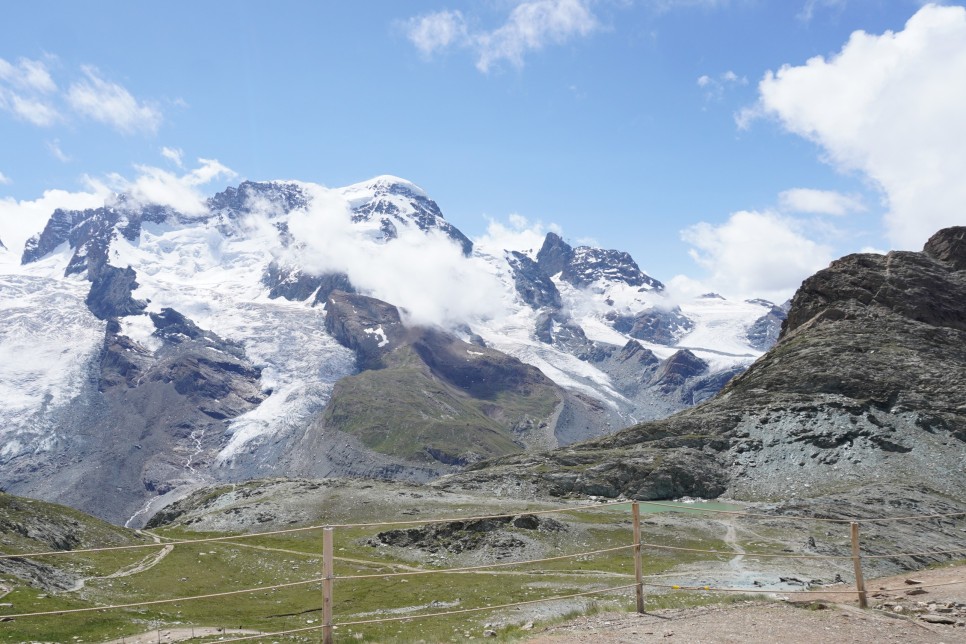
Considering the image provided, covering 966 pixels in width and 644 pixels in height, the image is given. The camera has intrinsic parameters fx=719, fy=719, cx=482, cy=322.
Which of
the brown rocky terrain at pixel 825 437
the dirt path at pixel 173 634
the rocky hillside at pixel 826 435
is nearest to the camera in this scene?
the dirt path at pixel 173 634

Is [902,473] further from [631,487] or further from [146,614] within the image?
[146,614]

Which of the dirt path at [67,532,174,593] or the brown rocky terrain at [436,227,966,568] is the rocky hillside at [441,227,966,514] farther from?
the dirt path at [67,532,174,593]

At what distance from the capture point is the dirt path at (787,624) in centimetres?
2228

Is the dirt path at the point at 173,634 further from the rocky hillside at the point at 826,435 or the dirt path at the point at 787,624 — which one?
the rocky hillside at the point at 826,435

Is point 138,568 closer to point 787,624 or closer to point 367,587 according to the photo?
point 367,587

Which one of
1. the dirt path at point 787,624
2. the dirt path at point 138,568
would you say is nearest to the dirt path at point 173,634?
the dirt path at point 787,624

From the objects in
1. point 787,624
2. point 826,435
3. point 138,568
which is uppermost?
point 826,435

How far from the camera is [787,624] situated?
23875 mm

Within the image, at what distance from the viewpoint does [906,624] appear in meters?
24.2

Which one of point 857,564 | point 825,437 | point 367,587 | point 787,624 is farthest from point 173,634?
point 825,437

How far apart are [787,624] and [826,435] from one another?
5634 inches

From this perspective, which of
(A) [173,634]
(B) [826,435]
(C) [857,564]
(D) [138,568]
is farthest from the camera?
(B) [826,435]

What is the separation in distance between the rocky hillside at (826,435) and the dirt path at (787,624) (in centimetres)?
9230

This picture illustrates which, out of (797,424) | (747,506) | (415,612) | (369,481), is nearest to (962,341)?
(797,424)
